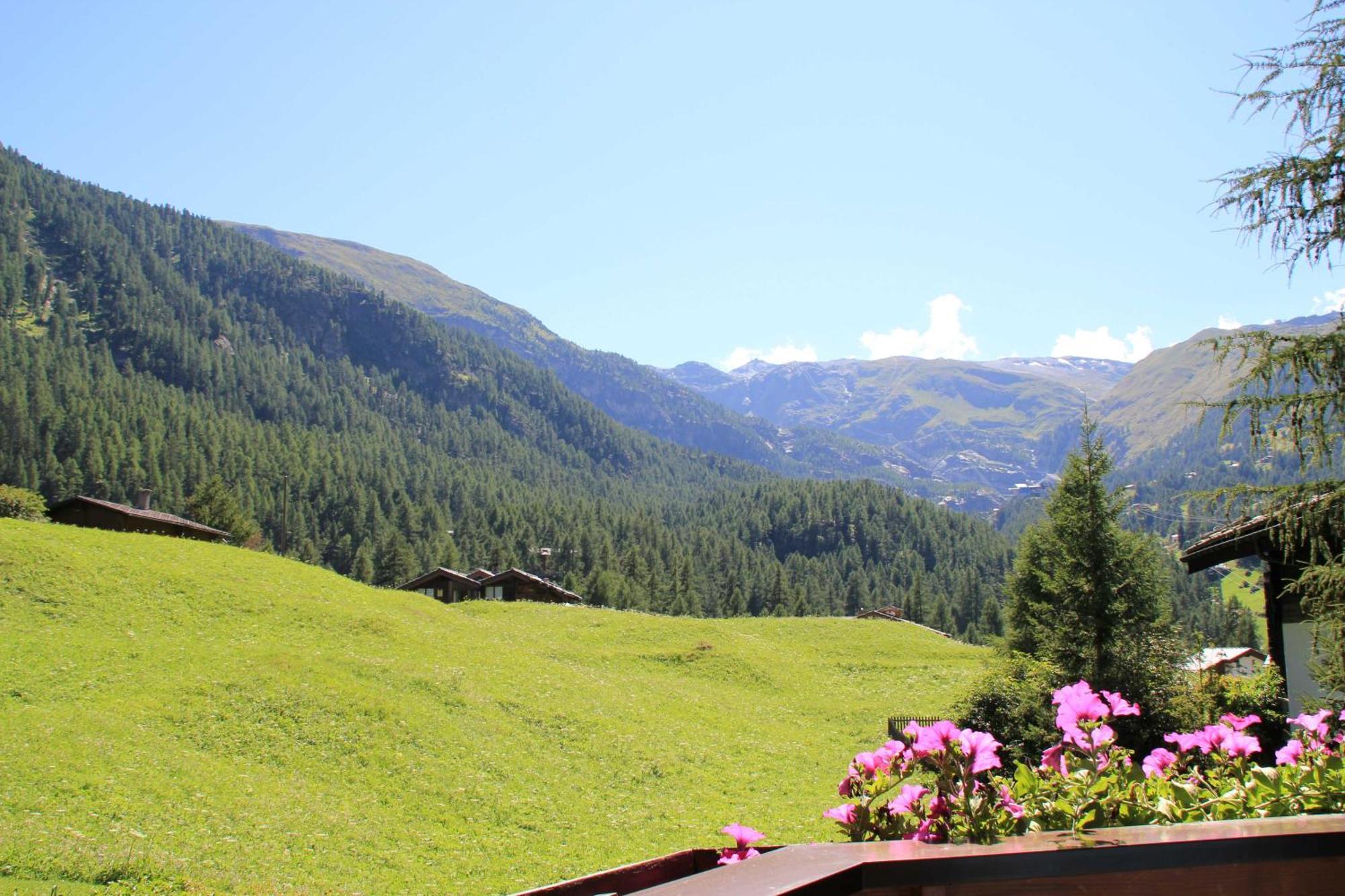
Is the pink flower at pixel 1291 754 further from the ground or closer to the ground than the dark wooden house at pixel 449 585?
further from the ground

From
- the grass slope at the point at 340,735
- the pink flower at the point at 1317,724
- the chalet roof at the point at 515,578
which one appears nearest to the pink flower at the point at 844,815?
the pink flower at the point at 1317,724

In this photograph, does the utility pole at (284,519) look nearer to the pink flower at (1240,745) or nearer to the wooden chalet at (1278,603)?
the wooden chalet at (1278,603)

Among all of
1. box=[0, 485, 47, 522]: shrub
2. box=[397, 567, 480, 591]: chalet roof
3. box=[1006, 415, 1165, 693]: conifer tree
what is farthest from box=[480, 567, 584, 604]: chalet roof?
box=[1006, 415, 1165, 693]: conifer tree

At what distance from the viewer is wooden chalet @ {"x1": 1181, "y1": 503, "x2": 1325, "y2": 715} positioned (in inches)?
566

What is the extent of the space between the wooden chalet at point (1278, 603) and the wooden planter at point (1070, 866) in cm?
1329

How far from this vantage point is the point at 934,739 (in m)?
2.88

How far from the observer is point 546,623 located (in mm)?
54312

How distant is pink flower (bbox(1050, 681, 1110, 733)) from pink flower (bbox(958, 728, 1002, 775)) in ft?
2.17

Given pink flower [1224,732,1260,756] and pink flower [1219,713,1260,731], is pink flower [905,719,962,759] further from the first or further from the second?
pink flower [1219,713,1260,731]

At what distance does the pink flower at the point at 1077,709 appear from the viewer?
3.34m

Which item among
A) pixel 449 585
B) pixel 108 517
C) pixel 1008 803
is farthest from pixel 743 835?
pixel 449 585

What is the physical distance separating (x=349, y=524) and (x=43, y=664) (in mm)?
134655

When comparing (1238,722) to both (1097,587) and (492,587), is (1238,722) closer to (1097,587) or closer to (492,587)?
(1097,587)

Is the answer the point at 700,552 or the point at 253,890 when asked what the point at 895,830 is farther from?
the point at 700,552
